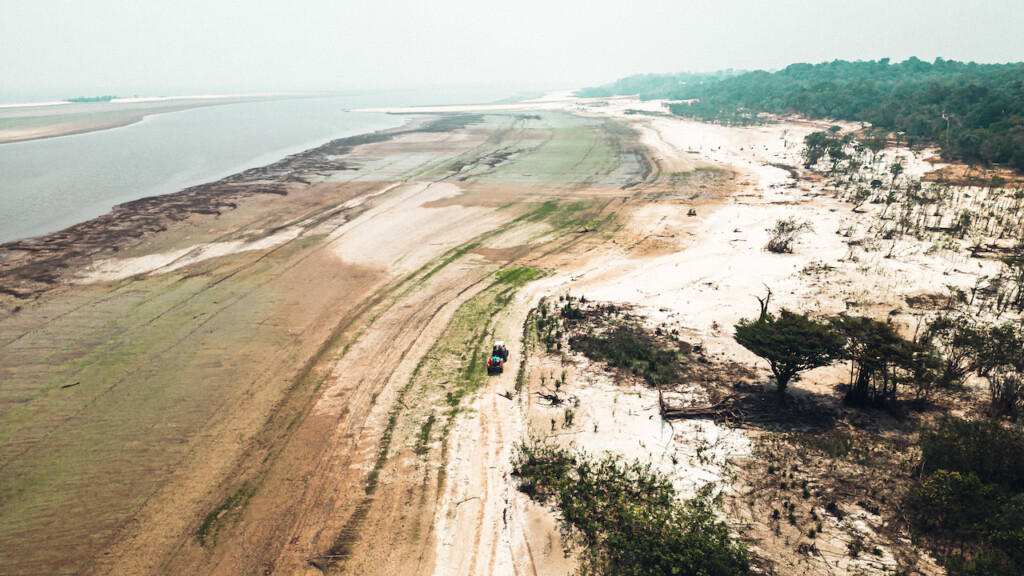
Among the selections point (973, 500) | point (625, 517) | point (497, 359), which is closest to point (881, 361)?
point (973, 500)

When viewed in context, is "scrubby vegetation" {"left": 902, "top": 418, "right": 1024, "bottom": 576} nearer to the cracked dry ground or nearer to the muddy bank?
the cracked dry ground

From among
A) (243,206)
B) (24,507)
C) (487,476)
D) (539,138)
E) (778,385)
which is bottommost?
(24,507)

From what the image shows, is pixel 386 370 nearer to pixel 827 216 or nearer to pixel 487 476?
pixel 487 476

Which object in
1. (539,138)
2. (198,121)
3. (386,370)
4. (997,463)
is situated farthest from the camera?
(198,121)

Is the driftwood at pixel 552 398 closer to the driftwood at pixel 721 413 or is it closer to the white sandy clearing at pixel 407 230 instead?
the driftwood at pixel 721 413

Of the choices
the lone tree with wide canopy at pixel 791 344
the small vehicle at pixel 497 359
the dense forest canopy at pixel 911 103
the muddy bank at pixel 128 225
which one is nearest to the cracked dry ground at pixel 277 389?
the muddy bank at pixel 128 225

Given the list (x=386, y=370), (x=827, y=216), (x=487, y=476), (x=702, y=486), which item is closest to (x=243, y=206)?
(x=386, y=370)
